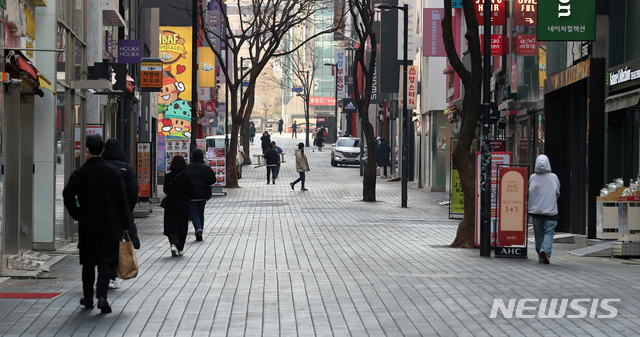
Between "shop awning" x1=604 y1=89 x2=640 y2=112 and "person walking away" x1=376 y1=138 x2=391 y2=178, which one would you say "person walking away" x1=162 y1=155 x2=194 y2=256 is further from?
"person walking away" x1=376 y1=138 x2=391 y2=178

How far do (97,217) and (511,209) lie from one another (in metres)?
8.11

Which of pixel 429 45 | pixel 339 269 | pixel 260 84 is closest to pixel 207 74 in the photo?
pixel 429 45

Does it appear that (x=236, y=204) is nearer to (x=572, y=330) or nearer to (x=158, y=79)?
(x=158, y=79)

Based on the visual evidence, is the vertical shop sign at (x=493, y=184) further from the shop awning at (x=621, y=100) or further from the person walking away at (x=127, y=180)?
the person walking away at (x=127, y=180)

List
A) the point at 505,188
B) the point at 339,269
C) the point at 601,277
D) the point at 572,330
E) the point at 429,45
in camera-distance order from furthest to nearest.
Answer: the point at 429,45, the point at 505,188, the point at 339,269, the point at 601,277, the point at 572,330

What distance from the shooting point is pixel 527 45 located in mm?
26281

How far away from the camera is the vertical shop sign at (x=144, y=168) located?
28844 mm

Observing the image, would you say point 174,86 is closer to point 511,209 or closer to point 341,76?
point 341,76

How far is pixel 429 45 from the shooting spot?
1578 inches

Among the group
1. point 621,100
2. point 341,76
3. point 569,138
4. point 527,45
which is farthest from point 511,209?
point 341,76

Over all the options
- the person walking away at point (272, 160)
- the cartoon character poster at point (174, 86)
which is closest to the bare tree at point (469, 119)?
the person walking away at point (272, 160)

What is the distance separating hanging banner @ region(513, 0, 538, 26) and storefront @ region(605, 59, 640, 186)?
287 inches

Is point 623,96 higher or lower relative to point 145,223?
higher

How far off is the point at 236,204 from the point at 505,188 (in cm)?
1722
